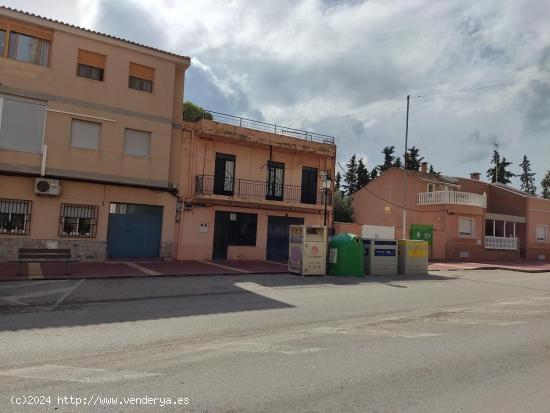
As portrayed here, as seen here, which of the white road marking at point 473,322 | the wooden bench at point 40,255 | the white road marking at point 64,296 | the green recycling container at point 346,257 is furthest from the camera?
the green recycling container at point 346,257

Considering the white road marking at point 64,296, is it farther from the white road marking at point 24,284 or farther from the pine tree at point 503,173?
the pine tree at point 503,173

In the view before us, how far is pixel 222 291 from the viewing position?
42.0ft

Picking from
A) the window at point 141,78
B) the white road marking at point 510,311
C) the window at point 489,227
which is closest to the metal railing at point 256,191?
the window at point 141,78

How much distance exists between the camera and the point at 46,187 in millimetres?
17875

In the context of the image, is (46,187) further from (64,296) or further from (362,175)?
(362,175)

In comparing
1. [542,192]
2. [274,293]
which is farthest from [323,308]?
[542,192]

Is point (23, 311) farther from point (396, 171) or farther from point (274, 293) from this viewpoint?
point (396, 171)

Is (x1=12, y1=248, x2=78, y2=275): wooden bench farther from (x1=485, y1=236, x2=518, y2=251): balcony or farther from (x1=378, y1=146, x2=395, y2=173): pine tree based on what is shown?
(x1=378, y1=146, x2=395, y2=173): pine tree

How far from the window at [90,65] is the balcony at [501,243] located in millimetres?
28056

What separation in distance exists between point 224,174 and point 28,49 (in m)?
9.88

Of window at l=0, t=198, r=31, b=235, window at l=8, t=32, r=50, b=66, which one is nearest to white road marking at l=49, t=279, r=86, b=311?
window at l=0, t=198, r=31, b=235

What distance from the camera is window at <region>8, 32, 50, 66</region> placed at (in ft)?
58.7

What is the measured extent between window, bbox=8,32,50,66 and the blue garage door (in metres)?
6.54

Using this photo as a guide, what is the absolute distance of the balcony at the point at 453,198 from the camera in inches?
1268
